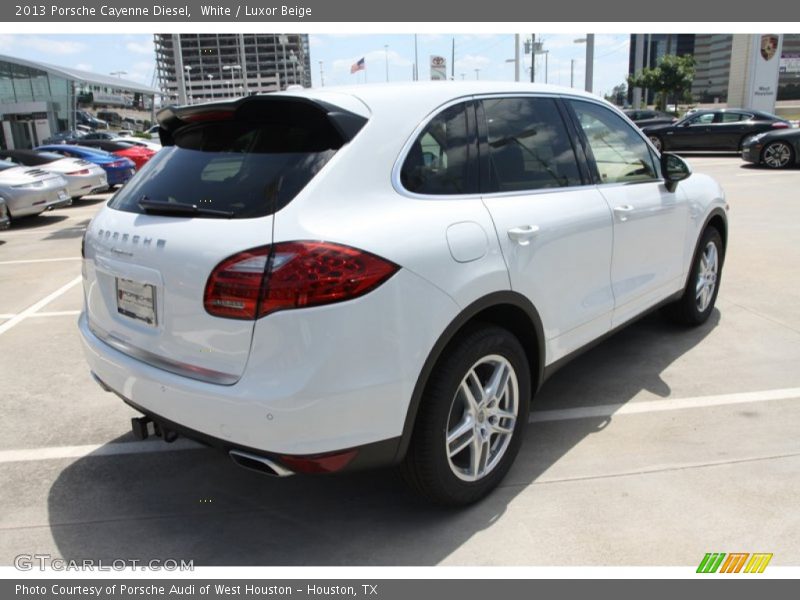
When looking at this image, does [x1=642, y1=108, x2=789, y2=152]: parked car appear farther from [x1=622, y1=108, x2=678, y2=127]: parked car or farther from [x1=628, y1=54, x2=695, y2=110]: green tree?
[x1=628, y1=54, x2=695, y2=110]: green tree

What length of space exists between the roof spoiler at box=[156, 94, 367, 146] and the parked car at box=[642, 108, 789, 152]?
19761 millimetres

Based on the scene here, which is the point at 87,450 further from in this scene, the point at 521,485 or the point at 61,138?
the point at 61,138

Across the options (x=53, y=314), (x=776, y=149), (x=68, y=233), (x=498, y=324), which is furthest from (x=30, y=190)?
(x=776, y=149)

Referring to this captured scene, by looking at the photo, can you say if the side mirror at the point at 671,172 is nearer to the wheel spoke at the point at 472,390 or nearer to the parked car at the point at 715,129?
the wheel spoke at the point at 472,390

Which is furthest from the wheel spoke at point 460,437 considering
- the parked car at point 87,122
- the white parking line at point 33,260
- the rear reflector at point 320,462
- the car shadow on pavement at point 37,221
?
the parked car at point 87,122

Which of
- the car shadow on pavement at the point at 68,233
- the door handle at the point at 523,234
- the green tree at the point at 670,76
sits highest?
the green tree at the point at 670,76

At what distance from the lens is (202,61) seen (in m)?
124

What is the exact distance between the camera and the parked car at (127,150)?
19.1 metres

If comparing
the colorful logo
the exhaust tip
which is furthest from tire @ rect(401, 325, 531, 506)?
the colorful logo

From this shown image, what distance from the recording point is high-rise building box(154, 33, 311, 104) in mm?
95000

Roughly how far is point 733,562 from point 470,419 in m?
1.16

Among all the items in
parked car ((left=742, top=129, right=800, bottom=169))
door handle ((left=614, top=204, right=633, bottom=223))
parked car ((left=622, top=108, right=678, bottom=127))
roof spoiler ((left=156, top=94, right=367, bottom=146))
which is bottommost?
parked car ((left=742, top=129, right=800, bottom=169))

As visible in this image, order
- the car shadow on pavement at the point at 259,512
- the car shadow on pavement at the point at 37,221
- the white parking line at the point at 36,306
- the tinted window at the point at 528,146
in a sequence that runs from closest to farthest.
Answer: the car shadow on pavement at the point at 259,512, the tinted window at the point at 528,146, the white parking line at the point at 36,306, the car shadow on pavement at the point at 37,221

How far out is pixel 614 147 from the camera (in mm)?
3992
